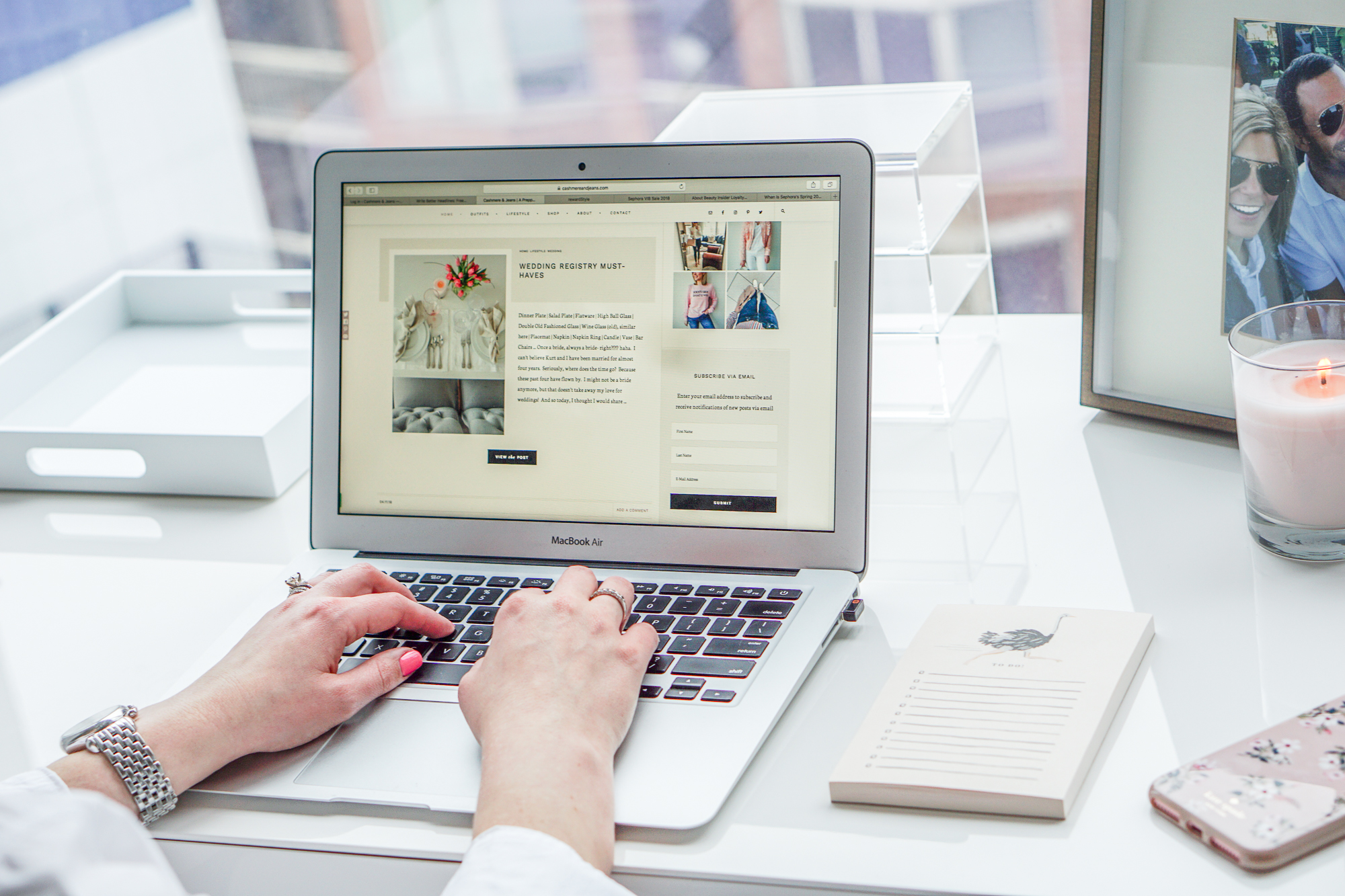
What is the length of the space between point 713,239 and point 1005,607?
284 mm

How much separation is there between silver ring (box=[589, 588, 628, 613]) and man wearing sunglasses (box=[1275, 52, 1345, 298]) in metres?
0.52

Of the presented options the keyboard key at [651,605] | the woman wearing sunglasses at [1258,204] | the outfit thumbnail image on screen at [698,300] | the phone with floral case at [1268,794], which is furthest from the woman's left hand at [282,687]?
the woman wearing sunglasses at [1258,204]

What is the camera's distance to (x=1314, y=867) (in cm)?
45

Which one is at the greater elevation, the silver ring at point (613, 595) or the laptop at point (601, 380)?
the laptop at point (601, 380)

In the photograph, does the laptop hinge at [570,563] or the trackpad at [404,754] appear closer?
the trackpad at [404,754]

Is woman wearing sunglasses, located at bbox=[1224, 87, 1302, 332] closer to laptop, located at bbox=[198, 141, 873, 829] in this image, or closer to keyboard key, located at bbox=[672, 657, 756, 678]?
laptop, located at bbox=[198, 141, 873, 829]

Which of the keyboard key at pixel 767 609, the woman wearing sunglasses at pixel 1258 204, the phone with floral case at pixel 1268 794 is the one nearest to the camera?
the phone with floral case at pixel 1268 794

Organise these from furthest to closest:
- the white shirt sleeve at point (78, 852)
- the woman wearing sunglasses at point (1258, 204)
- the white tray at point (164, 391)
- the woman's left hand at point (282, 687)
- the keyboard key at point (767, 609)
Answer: the white tray at point (164, 391)
the woman wearing sunglasses at point (1258, 204)
the keyboard key at point (767, 609)
the woman's left hand at point (282, 687)
the white shirt sleeve at point (78, 852)

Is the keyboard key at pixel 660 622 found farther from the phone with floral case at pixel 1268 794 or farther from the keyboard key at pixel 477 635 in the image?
the phone with floral case at pixel 1268 794

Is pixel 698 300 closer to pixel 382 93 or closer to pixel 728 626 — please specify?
pixel 728 626

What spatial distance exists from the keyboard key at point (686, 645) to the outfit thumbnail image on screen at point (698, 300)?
0.20 m

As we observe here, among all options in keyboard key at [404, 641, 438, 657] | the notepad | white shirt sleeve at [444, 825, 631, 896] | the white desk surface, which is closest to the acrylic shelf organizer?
the white desk surface

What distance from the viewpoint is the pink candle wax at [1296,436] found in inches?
25.6

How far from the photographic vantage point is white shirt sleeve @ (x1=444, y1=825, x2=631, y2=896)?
445 mm
